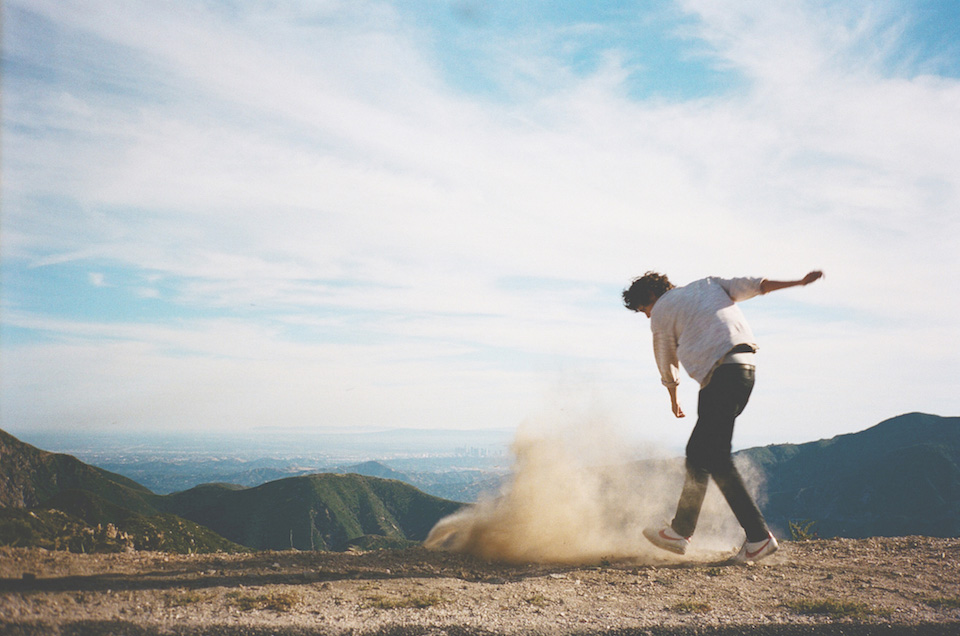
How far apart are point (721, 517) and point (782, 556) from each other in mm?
1275

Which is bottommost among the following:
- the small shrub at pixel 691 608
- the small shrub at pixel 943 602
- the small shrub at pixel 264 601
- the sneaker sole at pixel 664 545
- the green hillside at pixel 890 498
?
the green hillside at pixel 890 498

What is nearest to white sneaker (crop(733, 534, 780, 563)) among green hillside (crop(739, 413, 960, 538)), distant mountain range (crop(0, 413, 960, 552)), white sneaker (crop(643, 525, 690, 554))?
white sneaker (crop(643, 525, 690, 554))

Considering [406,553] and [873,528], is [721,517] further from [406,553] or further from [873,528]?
[873,528]

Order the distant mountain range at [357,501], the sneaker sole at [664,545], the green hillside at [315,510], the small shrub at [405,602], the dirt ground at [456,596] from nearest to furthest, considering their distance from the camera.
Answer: the dirt ground at [456,596]
the small shrub at [405,602]
the sneaker sole at [664,545]
the distant mountain range at [357,501]
the green hillside at [315,510]

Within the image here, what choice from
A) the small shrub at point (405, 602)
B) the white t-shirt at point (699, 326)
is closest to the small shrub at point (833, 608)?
the white t-shirt at point (699, 326)

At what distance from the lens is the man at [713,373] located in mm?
6055

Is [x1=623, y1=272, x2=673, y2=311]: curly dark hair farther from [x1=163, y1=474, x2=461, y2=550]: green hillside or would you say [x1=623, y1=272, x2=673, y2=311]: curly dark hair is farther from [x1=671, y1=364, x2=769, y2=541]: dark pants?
[x1=163, y1=474, x2=461, y2=550]: green hillside

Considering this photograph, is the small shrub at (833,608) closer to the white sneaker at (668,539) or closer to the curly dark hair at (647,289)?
the white sneaker at (668,539)

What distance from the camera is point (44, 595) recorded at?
14.1 feet

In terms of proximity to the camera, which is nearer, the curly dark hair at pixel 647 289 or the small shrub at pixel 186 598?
the small shrub at pixel 186 598

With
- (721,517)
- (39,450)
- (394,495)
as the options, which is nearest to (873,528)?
(394,495)

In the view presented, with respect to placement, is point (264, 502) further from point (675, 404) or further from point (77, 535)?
point (675, 404)

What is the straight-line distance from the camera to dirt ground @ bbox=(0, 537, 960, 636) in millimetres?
4355

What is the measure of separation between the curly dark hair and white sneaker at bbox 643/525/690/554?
2.69 meters
